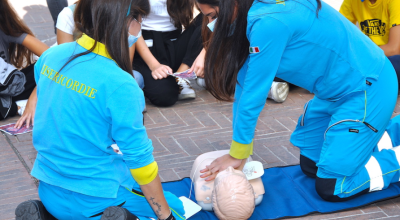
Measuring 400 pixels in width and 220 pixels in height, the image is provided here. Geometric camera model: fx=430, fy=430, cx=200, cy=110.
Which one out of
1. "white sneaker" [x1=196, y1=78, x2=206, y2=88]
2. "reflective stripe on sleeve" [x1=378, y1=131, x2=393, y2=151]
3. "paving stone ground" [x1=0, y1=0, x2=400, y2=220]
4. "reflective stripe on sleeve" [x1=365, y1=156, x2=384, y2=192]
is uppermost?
"reflective stripe on sleeve" [x1=378, y1=131, x2=393, y2=151]

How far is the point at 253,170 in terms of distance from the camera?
2.75m

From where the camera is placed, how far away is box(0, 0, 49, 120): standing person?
3.84 m

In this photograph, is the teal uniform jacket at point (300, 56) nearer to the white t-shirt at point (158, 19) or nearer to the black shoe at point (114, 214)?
the black shoe at point (114, 214)

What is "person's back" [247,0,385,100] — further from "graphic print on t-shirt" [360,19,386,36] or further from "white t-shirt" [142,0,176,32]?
"white t-shirt" [142,0,176,32]

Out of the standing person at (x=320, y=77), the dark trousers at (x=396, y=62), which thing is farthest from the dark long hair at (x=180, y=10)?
the dark trousers at (x=396, y=62)

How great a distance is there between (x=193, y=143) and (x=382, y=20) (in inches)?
86.8

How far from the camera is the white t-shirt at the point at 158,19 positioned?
4391 mm

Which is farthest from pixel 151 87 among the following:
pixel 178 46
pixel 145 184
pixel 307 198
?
pixel 145 184

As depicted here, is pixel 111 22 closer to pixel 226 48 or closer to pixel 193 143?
pixel 226 48

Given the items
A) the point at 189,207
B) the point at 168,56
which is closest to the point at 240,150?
the point at 189,207

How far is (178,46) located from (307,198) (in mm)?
2384

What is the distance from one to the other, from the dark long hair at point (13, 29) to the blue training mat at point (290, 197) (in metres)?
2.13

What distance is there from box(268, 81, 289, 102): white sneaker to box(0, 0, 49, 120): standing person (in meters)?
2.24

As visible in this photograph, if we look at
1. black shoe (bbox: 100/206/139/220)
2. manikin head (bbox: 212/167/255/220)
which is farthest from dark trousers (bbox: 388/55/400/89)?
black shoe (bbox: 100/206/139/220)
